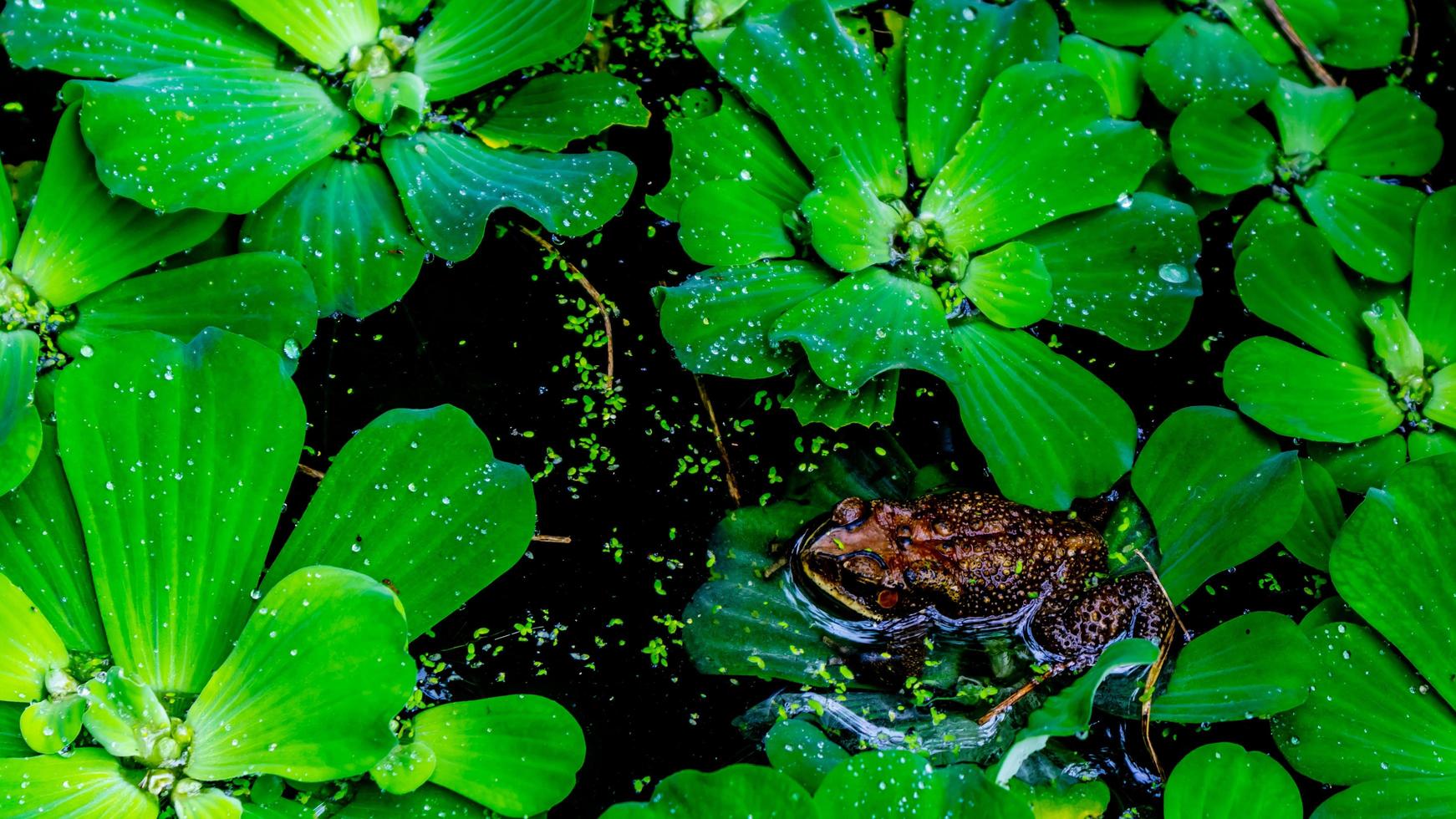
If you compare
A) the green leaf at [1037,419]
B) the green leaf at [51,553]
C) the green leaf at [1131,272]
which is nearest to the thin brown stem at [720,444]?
the green leaf at [1037,419]

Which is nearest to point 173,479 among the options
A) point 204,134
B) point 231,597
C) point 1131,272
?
point 231,597

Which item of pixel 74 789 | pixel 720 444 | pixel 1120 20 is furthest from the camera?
pixel 1120 20

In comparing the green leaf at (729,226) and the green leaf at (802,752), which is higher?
the green leaf at (729,226)

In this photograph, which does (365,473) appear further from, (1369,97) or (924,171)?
(1369,97)

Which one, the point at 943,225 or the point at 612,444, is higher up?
the point at 943,225

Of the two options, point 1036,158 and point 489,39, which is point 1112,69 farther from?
point 489,39

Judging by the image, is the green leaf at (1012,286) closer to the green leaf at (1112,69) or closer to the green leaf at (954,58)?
the green leaf at (954,58)
